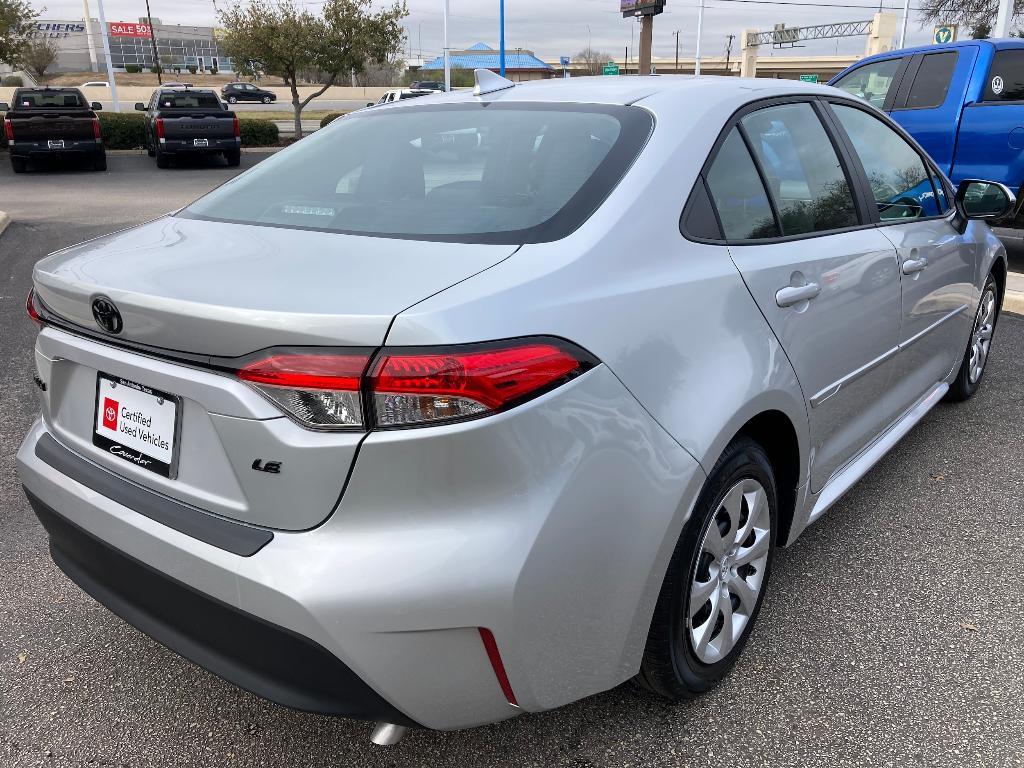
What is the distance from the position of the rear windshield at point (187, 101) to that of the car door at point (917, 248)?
18.9 metres

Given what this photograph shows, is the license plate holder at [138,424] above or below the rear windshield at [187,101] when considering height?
below

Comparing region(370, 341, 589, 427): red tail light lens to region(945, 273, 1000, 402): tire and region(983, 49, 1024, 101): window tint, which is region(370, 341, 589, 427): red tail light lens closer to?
region(945, 273, 1000, 402): tire

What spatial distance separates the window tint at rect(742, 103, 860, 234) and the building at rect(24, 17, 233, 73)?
103312 millimetres

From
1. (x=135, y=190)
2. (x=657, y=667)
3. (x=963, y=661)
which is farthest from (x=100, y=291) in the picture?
(x=135, y=190)

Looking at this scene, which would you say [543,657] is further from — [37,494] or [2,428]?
[2,428]

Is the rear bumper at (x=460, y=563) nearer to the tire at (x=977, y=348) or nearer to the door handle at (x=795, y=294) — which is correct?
the door handle at (x=795, y=294)

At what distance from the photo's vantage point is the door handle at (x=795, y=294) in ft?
7.49

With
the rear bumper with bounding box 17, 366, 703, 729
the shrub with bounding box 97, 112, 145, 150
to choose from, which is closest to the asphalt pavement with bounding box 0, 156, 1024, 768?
the rear bumper with bounding box 17, 366, 703, 729

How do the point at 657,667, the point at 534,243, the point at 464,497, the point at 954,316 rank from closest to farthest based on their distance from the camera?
the point at 464,497 → the point at 534,243 → the point at 657,667 → the point at 954,316

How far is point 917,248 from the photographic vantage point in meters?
3.21

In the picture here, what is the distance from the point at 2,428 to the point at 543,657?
3544 mm

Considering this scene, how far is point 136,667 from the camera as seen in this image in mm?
2467

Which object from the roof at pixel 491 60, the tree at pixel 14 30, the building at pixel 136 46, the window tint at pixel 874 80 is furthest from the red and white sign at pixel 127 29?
the window tint at pixel 874 80

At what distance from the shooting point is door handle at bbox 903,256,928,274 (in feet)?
10.1
